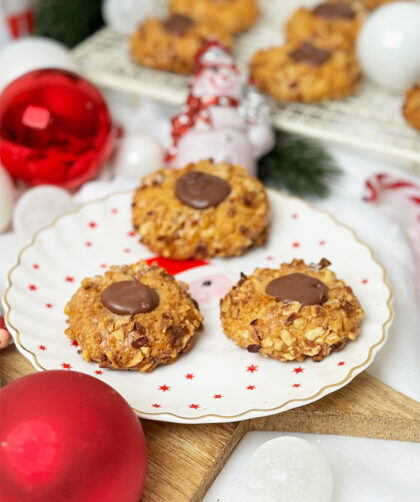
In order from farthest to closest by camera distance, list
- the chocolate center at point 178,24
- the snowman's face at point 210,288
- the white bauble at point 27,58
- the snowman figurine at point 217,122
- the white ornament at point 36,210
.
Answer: the chocolate center at point 178,24 < the white bauble at point 27,58 < the snowman figurine at point 217,122 < the white ornament at point 36,210 < the snowman's face at point 210,288

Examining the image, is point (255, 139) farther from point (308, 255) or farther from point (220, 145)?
point (308, 255)

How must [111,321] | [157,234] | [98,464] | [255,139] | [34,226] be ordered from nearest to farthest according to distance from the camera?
[98,464], [111,321], [157,234], [34,226], [255,139]

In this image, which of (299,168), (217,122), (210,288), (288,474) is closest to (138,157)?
(217,122)

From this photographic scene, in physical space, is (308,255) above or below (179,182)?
below

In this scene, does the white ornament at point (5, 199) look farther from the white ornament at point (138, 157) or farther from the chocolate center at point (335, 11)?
the chocolate center at point (335, 11)

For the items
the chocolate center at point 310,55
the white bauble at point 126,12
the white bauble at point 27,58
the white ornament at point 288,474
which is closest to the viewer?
the white ornament at point 288,474

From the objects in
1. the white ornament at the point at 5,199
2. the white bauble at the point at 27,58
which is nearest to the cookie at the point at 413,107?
the white bauble at the point at 27,58

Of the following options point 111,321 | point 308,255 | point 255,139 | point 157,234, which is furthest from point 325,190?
point 111,321
